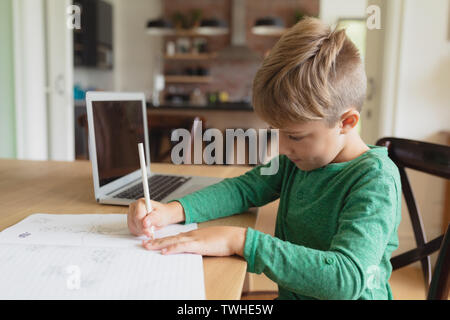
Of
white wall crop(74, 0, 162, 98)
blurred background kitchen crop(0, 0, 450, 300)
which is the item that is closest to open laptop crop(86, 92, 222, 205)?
blurred background kitchen crop(0, 0, 450, 300)

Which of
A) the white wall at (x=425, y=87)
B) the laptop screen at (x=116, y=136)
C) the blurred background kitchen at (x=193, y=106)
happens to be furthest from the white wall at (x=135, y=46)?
the laptop screen at (x=116, y=136)

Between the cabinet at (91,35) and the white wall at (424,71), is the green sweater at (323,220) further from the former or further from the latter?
the cabinet at (91,35)

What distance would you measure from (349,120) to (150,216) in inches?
13.6

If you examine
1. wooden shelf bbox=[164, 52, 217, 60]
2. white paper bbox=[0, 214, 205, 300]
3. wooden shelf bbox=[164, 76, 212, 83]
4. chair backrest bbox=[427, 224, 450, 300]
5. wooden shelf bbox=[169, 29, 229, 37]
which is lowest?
chair backrest bbox=[427, 224, 450, 300]

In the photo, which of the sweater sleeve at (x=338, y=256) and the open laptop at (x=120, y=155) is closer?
the sweater sleeve at (x=338, y=256)

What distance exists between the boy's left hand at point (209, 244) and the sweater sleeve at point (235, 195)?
14cm

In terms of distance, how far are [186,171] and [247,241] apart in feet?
2.23

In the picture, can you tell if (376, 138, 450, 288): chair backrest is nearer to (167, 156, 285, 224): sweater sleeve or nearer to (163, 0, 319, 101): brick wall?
(167, 156, 285, 224): sweater sleeve

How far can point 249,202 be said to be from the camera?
32.6 inches

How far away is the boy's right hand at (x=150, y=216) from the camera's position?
2.08 ft

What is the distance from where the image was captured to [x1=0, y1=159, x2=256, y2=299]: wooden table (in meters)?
0.52

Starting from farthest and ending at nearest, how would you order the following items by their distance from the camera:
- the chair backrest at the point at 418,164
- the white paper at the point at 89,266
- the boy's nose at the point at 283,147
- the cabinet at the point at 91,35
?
the cabinet at the point at 91,35
the chair backrest at the point at 418,164
the boy's nose at the point at 283,147
the white paper at the point at 89,266

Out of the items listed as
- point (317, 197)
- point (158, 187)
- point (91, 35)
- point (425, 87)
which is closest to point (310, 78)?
point (317, 197)
